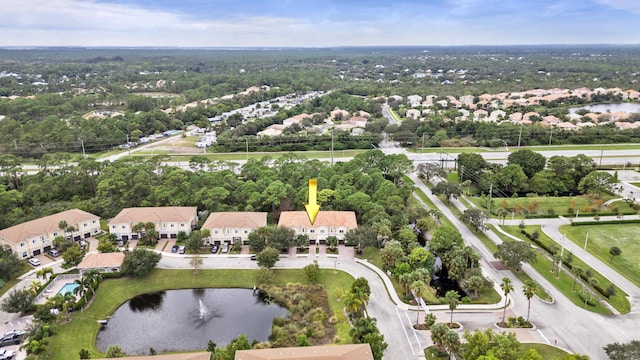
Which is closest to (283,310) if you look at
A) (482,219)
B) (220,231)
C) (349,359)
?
(349,359)

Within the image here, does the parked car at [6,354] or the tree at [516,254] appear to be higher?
the tree at [516,254]

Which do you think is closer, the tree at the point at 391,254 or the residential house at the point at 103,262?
the tree at the point at 391,254

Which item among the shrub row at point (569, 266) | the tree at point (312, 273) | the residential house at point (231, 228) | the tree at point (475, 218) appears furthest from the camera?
the tree at point (475, 218)

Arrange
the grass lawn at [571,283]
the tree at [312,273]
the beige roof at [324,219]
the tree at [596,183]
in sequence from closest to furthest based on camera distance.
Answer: the grass lawn at [571,283] → the tree at [312,273] → the beige roof at [324,219] → the tree at [596,183]

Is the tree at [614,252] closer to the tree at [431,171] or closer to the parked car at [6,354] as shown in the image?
the tree at [431,171]

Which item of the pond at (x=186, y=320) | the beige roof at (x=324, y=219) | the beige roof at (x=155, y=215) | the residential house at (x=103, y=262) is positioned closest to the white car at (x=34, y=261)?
the residential house at (x=103, y=262)

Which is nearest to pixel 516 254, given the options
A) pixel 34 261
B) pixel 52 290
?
pixel 52 290
